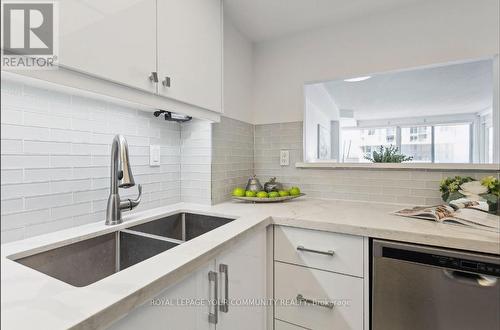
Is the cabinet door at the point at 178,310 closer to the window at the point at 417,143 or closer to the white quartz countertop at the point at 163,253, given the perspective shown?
the white quartz countertop at the point at 163,253

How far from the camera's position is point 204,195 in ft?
5.26

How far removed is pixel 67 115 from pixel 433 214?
1.65 m

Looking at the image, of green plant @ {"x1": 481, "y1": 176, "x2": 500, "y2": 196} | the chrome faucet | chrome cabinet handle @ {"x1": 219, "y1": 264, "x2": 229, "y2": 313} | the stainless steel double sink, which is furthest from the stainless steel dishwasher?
the chrome faucet

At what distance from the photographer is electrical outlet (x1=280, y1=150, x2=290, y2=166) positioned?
1.92 metres

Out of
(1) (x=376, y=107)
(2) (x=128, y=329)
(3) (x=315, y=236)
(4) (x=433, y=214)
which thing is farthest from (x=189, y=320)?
(1) (x=376, y=107)

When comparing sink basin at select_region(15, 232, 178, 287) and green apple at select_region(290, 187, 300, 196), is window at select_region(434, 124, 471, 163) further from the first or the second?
sink basin at select_region(15, 232, 178, 287)

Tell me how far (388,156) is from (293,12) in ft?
3.67

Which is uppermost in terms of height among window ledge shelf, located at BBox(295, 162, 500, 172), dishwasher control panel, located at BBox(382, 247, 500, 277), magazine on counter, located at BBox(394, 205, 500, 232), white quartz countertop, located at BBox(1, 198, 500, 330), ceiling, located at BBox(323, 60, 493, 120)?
ceiling, located at BBox(323, 60, 493, 120)

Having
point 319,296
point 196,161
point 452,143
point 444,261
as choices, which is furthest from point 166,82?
point 452,143

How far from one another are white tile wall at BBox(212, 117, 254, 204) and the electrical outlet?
25cm

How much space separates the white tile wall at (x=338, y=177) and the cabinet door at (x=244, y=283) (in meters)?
0.72

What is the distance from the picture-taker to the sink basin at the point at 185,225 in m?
1.36

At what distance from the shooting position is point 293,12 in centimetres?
165

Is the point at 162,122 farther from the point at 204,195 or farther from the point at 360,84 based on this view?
the point at 360,84
